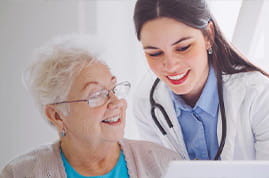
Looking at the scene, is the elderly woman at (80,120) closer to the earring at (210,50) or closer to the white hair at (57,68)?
the white hair at (57,68)

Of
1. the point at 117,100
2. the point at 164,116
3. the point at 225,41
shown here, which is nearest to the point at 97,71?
the point at 117,100

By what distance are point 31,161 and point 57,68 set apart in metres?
0.26

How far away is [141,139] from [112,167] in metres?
0.13

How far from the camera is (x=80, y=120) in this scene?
103 centimetres

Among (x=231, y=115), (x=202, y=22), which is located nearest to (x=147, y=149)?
(x=231, y=115)

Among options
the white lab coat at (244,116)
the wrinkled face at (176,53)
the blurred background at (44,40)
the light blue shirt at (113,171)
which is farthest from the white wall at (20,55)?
the white lab coat at (244,116)

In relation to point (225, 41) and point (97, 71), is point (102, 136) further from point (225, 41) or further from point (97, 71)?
point (225, 41)

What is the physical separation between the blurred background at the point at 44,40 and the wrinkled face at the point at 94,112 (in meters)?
0.05

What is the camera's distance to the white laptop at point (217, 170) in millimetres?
891

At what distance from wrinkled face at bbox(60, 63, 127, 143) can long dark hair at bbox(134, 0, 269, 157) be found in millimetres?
169

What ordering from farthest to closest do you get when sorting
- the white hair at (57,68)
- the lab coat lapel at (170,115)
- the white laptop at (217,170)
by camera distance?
the lab coat lapel at (170,115)
the white hair at (57,68)
the white laptop at (217,170)

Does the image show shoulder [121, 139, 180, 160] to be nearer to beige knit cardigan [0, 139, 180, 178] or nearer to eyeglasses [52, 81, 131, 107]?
beige knit cardigan [0, 139, 180, 178]

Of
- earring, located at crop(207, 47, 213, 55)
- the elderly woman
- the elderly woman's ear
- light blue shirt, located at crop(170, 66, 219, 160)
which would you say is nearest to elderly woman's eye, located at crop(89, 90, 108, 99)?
the elderly woman

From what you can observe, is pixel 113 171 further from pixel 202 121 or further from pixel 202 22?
pixel 202 22
